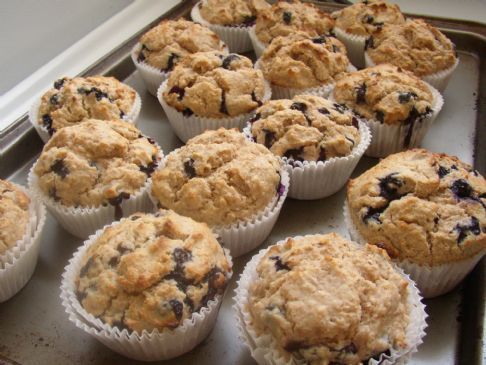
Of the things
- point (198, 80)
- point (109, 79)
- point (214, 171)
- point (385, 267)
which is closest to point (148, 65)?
point (109, 79)

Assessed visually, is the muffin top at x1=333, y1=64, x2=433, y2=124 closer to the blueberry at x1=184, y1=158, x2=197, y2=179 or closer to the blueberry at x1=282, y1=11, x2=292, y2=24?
the blueberry at x1=282, y1=11, x2=292, y2=24

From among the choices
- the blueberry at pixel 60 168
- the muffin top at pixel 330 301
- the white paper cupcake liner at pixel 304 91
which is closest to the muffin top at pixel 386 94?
the white paper cupcake liner at pixel 304 91

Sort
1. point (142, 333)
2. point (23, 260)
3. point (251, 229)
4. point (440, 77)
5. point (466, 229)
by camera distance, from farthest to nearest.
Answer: point (440, 77)
point (251, 229)
point (23, 260)
point (466, 229)
point (142, 333)

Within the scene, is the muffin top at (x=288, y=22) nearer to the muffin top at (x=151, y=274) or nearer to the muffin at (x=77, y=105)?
the muffin at (x=77, y=105)

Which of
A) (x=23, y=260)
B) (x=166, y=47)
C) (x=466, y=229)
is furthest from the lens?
(x=166, y=47)

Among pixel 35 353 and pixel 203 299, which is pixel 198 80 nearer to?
pixel 203 299

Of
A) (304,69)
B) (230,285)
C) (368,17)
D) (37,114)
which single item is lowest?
(230,285)

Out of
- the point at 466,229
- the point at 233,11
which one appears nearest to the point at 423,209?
the point at 466,229

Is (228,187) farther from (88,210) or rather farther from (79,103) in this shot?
(79,103)
